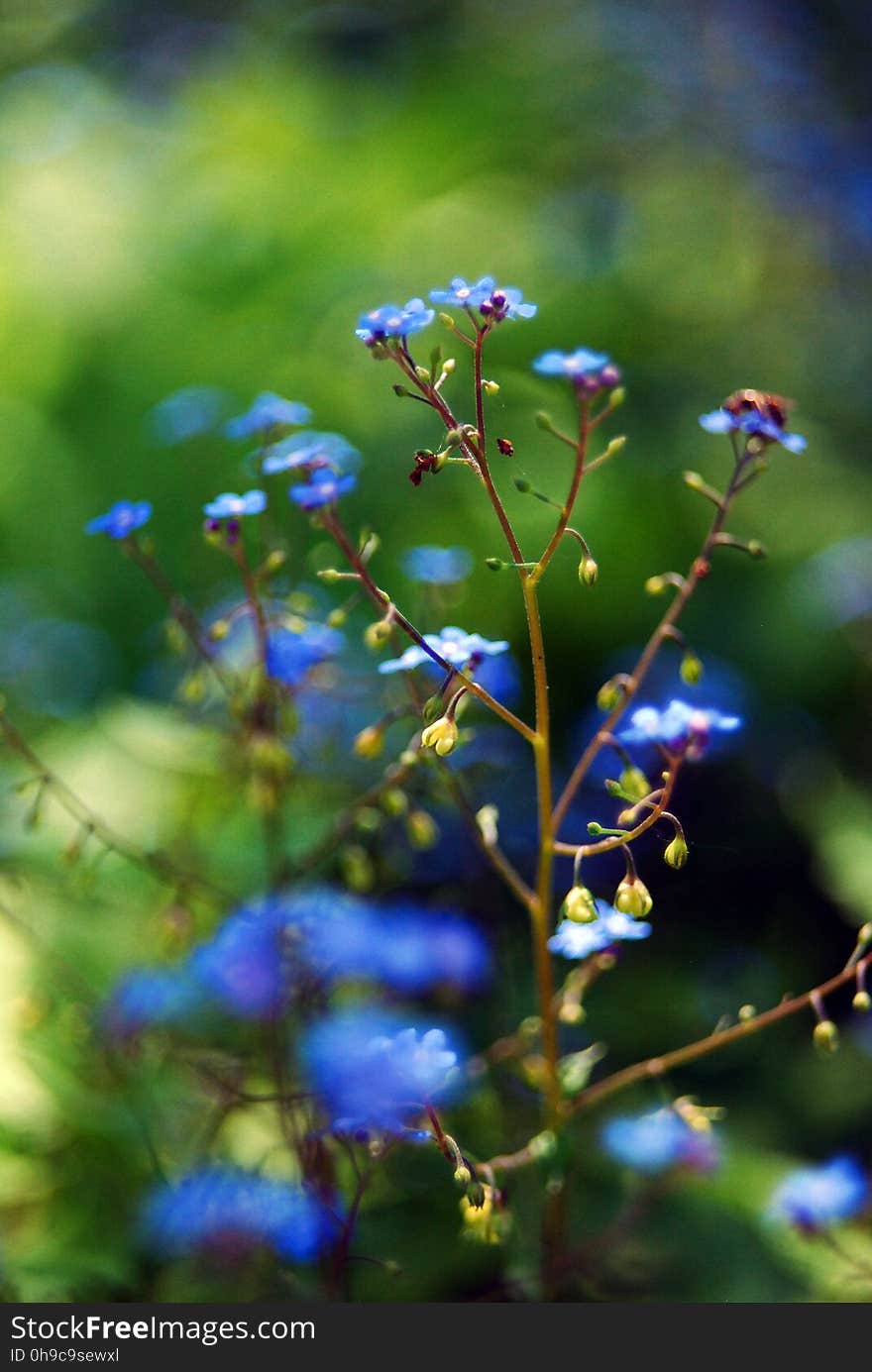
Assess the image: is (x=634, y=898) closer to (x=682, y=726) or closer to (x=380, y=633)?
(x=682, y=726)

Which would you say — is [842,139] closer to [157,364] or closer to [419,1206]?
[157,364]

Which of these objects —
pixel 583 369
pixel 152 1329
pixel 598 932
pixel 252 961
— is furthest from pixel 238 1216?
pixel 583 369

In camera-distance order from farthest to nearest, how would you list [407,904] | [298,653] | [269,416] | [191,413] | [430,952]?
[407,904] → [191,413] → [430,952] → [298,653] → [269,416]

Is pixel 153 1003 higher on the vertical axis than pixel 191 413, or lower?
lower

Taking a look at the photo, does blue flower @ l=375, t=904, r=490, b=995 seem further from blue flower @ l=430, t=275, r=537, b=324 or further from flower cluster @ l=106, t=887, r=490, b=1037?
blue flower @ l=430, t=275, r=537, b=324

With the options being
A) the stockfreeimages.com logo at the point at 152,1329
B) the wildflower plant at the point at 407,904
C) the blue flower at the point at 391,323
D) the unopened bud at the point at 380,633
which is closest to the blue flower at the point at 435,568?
the wildflower plant at the point at 407,904

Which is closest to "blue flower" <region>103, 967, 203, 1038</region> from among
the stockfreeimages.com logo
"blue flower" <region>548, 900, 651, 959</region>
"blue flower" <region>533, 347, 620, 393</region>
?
the stockfreeimages.com logo
